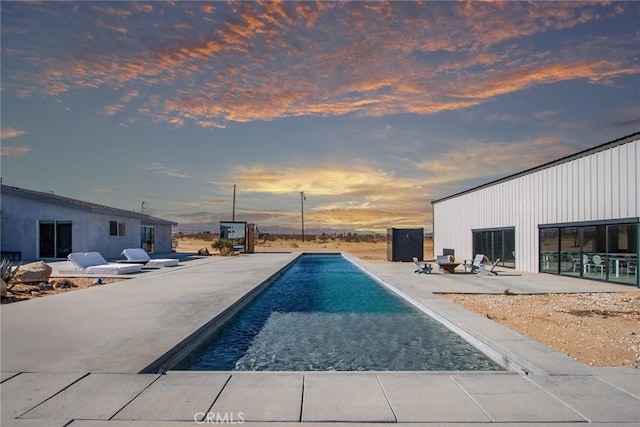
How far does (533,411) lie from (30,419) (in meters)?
4.28

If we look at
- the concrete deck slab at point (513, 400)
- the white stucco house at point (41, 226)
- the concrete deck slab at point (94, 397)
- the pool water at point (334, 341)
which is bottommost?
the pool water at point (334, 341)

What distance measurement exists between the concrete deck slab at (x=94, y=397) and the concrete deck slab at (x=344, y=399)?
5.49 feet

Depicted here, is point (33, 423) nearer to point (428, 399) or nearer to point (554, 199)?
point (428, 399)

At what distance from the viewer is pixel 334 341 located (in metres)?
7.23

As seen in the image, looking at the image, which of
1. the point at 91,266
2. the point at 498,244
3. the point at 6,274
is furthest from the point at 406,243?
the point at 6,274

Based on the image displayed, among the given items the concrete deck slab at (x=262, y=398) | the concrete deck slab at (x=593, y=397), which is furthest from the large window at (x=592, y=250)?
the concrete deck slab at (x=262, y=398)

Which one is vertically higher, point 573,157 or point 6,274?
point 573,157

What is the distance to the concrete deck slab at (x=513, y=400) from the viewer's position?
3.76 m

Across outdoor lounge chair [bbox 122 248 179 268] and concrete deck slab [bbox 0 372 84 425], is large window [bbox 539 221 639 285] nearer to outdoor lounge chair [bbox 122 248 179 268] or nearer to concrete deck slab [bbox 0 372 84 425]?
concrete deck slab [bbox 0 372 84 425]

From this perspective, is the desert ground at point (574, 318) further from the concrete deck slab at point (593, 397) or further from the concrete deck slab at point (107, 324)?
the concrete deck slab at point (107, 324)

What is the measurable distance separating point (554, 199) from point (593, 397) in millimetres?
14122

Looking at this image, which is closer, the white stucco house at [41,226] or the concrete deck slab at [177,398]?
the concrete deck slab at [177,398]

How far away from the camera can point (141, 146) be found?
22.2m

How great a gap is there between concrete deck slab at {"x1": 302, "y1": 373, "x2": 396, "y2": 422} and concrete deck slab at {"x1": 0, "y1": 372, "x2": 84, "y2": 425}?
7.98 ft
